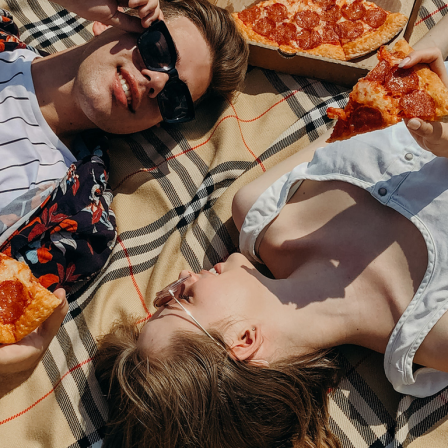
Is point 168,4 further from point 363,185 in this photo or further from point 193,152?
point 363,185

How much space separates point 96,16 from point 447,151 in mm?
2214

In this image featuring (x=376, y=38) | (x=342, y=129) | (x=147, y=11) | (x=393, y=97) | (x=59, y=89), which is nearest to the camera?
(x=393, y=97)

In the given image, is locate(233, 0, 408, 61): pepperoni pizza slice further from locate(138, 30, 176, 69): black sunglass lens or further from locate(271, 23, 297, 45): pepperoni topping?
locate(138, 30, 176, 69): black sunglass lens

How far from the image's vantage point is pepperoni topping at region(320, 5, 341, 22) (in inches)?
152

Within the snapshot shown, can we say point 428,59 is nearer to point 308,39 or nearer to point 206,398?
point 308,39

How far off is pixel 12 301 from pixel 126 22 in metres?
1.87

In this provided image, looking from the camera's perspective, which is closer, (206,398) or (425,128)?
(425,128)

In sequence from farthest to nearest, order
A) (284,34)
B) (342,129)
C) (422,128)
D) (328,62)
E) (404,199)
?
1. (284,34)
2. (328,62)
3. (404,199)
4. (342,129)
5. (422,128)

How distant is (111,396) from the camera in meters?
2.66

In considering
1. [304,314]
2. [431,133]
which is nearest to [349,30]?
[431,133]

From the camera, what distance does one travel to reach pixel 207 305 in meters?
2.34

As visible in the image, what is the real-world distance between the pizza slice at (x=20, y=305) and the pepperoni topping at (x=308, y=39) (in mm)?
2879

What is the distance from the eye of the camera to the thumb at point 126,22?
2760 millimetres

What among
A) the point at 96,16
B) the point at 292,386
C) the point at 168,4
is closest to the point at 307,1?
the point at 168,4
